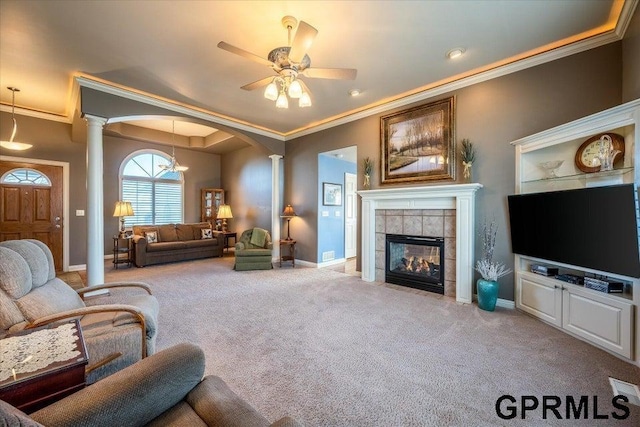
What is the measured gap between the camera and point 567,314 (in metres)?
2.70

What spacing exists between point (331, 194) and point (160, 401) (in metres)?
5.38

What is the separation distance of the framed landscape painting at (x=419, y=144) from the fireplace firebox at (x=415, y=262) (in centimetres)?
100

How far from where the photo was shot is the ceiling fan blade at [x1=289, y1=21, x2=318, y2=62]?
6.86 ft

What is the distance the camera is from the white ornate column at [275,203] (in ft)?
20.6

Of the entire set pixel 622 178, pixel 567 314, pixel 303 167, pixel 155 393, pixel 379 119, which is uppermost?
pixel 379 119

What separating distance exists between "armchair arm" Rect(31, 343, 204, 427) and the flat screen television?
322 centimetres

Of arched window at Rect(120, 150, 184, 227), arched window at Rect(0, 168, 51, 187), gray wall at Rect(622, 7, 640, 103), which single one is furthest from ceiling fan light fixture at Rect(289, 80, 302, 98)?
arched window at Rect(120, 150, 184, 227)

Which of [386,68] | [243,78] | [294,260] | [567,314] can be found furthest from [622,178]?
[294,260]

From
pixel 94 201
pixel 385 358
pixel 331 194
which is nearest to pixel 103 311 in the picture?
pixel 385 358

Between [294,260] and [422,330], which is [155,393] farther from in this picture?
[294,260]

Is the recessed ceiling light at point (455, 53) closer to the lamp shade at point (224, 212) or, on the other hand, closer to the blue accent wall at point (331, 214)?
the blue accent wall at point (331, 214)

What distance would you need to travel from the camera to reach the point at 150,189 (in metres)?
7.36

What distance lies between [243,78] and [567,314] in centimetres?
470

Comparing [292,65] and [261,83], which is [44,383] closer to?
[292,65]
